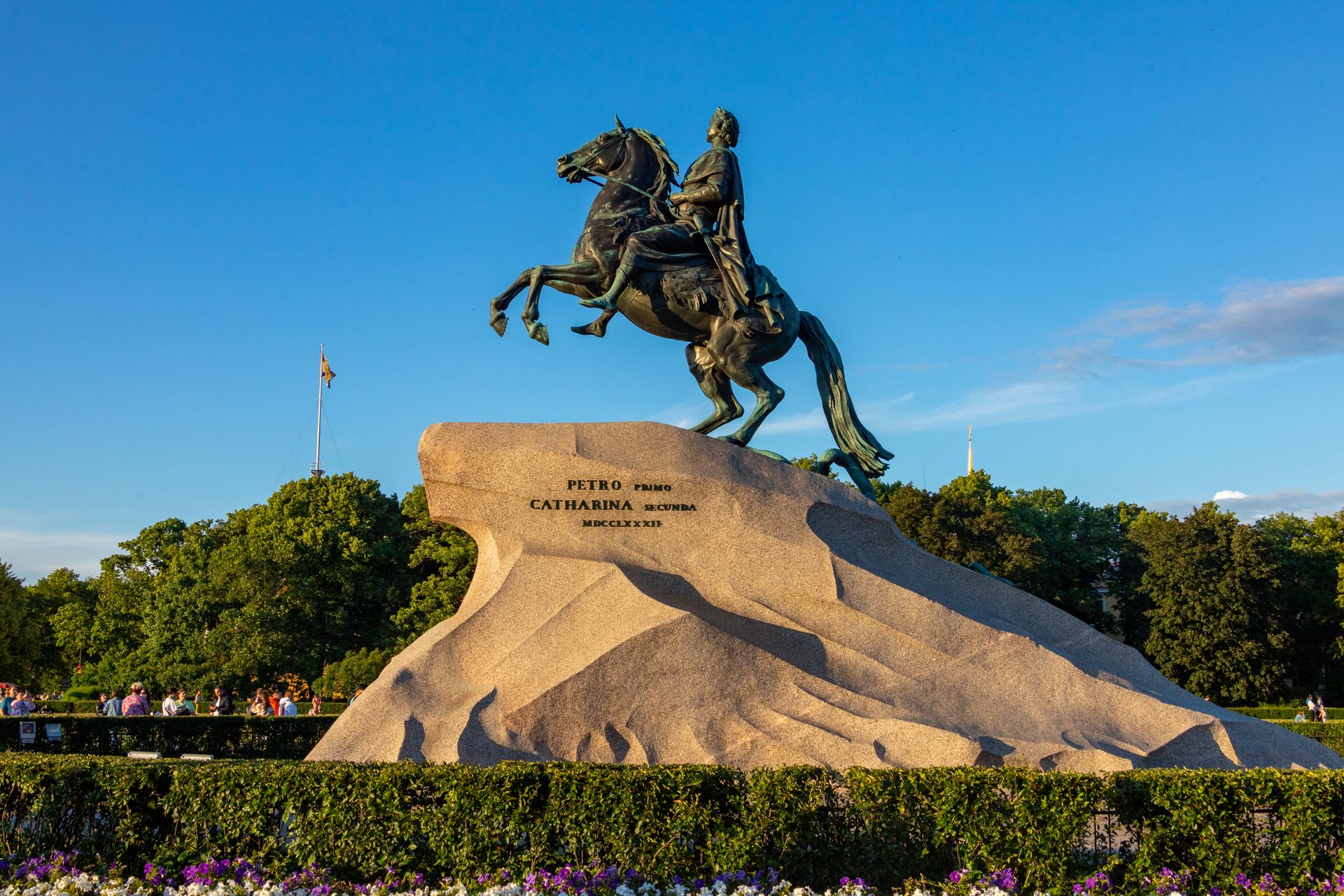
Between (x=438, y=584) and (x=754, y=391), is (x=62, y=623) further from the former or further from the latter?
(x=754, y=391)

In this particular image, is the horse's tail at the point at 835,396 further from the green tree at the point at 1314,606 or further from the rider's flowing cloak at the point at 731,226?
the green tree at the point at 1314,606

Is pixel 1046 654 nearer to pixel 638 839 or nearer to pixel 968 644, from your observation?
pixel 968 644

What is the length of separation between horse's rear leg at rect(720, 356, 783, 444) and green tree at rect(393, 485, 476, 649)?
84.0 ft

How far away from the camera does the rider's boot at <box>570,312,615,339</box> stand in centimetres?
1296

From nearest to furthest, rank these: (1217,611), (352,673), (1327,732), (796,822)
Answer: (796,822)
(1327,732)
(352,673)
(1217,611)

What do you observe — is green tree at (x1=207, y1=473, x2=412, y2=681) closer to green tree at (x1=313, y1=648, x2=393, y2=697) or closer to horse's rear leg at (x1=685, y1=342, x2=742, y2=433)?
green tree at (x1=313, y1=648, x2=393, y2=697)

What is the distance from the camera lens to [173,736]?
1523 cm

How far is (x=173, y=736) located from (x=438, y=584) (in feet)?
80.0

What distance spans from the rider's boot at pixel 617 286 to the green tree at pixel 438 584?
26012 mm

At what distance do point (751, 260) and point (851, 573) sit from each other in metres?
3.90

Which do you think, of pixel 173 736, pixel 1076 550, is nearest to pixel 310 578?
pixel 173 736

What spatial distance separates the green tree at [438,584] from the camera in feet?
127

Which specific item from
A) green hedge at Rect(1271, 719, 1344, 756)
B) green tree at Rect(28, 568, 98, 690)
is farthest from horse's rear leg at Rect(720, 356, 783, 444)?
green tree at Rect(28, 568, 98, 690)

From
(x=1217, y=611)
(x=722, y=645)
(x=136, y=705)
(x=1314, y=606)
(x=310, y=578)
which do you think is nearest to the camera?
(x=722, y=645)
